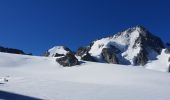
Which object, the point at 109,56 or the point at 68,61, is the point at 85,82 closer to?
the point at 68,61

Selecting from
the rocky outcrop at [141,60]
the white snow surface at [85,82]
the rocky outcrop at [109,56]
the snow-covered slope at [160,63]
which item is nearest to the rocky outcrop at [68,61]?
the white snow surface at [85,82]

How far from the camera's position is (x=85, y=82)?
141 feet

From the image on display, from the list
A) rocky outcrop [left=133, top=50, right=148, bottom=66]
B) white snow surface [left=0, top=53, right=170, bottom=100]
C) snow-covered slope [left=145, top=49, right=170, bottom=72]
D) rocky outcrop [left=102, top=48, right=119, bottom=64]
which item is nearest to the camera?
white snow surface [left=0, top=53, right=170, bottom=100]

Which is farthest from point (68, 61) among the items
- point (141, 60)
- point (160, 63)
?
point (141, 60)

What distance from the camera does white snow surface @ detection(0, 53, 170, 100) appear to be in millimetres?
28750

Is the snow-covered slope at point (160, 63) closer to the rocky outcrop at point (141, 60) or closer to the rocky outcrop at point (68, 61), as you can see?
the rocky outcrop at point (141, 60)

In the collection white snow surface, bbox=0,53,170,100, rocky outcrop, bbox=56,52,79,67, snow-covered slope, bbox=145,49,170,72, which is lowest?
white snow surface, bbox=0,53,170,100

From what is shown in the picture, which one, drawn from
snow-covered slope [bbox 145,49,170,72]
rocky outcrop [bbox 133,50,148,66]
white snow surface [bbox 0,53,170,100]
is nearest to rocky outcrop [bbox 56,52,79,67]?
white snow surface [bbox 0,53,170,100]

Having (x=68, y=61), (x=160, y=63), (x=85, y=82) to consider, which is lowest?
(x=85, y=82)

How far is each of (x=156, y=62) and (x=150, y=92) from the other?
163838 millimetres

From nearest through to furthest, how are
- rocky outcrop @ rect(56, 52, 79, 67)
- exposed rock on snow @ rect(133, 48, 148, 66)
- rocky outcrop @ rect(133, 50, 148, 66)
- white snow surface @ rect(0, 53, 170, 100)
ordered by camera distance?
white snow surface @ rect(0, 53, 170, 100), rocky outcrop @ rect(56, 52, 79, 67), rocky outcrop @ rect(133, 50, 148, 66), exposed rock on snow @ rect(133, 48, 148, 66)

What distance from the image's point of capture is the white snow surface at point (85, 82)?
28.8 meters

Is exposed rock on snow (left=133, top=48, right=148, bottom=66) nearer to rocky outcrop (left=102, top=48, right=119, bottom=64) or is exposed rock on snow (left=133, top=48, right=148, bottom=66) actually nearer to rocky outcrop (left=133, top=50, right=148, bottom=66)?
rocky outcrop (left=133, top=50, right=148, bottom=66)

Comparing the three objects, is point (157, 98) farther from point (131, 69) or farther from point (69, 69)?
point (69, 69)
